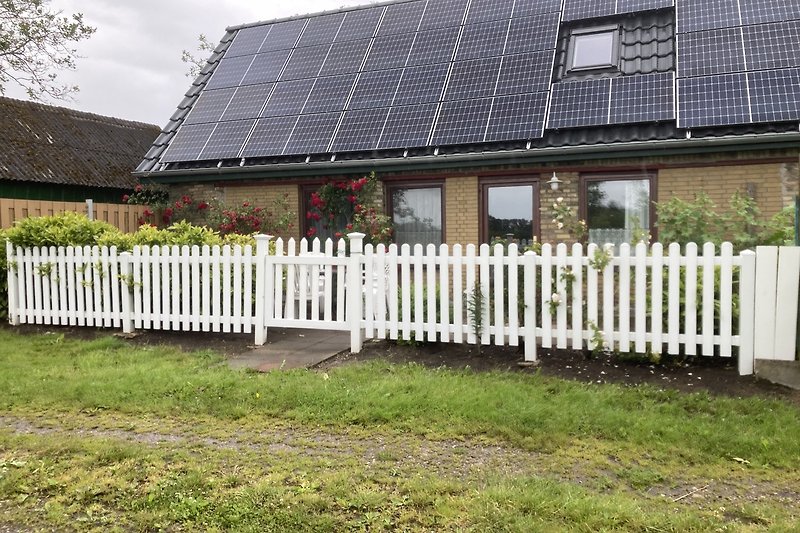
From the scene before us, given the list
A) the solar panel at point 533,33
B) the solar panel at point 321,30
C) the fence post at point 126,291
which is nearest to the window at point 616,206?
the solar panel at point 533,33

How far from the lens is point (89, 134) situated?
1641cm

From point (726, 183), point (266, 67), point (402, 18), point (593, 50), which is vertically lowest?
point (726, 183)

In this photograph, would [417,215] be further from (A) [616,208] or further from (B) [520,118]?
(A) [616,208]

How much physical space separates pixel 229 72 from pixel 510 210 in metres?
7.82

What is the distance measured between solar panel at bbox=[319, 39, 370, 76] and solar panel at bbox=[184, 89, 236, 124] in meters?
2.25

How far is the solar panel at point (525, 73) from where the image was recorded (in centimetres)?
1024

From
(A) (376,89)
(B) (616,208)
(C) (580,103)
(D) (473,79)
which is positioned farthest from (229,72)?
(B) (616,208)

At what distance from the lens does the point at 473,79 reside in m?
10.9

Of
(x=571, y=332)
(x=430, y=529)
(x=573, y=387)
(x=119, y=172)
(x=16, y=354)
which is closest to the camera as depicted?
(x=430, y=529)

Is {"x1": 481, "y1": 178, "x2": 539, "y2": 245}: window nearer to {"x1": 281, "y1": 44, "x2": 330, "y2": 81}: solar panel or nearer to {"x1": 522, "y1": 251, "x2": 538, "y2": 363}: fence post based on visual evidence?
{"x1": 522, "y1": 251, "x2": 538, "y2": 363}: fence post

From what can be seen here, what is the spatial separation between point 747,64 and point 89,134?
15.5m

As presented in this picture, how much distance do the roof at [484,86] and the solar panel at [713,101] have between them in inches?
1.0

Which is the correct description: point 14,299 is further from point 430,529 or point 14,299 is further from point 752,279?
point 752,279

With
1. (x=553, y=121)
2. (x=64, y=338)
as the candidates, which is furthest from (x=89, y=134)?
(x=553, y=121)
